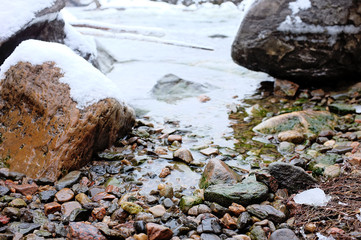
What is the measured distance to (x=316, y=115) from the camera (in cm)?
416

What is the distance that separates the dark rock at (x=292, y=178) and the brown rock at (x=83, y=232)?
1.43m

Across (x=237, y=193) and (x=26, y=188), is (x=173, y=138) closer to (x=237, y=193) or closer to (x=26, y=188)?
(x=237, y=193)

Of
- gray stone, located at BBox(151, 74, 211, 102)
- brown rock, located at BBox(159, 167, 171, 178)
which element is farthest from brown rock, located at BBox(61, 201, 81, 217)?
gray stone, located at BBox(151, 74, 211, 102)

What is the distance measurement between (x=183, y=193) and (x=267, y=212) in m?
0.72

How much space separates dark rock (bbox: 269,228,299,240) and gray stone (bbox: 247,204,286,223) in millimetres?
168

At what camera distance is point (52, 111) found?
3129 millimetres

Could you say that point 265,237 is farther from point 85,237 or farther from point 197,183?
point 85,237

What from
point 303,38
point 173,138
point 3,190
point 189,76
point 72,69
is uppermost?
point 72,69

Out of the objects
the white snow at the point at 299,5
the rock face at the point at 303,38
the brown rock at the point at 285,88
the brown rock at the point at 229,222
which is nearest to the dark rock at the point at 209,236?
the brown rock at the point at 229,222

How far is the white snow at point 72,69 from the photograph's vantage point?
10.7 feet

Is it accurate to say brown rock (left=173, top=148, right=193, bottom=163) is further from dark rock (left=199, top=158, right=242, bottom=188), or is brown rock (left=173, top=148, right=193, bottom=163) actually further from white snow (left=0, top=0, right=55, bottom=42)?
white snow (left=0, top=0, right=55, bottom=42)

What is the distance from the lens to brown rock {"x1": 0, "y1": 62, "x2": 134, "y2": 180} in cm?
292

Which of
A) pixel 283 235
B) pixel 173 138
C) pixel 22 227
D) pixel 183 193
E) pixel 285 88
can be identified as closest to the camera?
pixel 283 235

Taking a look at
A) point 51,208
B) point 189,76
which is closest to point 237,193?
point 51,208
